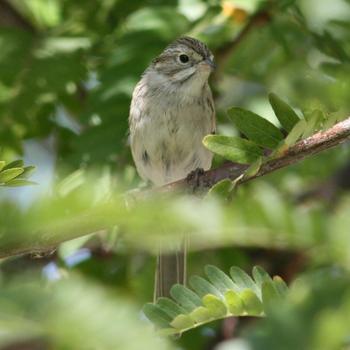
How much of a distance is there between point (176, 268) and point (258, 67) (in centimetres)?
133

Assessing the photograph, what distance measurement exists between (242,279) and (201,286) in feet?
0.38

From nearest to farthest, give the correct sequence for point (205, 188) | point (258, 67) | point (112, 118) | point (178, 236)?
point (178, 236), point (205, 188), point (112, 118), point (258, 67)

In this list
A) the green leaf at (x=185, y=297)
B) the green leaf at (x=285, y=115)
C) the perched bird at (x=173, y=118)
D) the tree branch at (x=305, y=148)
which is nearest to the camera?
the green leaf at (x=185, y=297)

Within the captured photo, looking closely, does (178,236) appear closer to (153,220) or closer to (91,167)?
(153,220)

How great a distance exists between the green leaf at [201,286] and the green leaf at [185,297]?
16 mm

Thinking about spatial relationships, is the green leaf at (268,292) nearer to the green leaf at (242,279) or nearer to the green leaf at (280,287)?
the green leaf at (280,287)

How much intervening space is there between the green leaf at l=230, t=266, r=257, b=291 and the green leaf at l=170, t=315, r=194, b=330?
0.15 meters

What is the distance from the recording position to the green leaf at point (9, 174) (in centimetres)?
210

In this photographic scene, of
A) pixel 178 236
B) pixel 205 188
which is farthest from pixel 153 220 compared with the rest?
pixel 205 188

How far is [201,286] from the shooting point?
212 centimetres

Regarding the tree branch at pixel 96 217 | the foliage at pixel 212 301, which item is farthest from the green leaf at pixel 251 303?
the tree branch at pixel 96 217

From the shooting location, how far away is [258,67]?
5168 mm

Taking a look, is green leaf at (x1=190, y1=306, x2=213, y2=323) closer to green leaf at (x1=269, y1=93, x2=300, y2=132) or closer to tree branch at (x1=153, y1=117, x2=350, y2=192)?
tree branch at (x1=153, y1=117, x2=350, y2=192)

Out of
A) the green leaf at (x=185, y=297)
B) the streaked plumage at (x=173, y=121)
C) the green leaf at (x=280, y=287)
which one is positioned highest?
the green leaf at (x=280, y=287)
